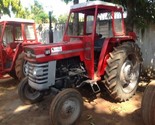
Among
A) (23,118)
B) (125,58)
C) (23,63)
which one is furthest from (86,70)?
(23,63)

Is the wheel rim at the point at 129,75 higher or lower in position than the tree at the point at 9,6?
lower

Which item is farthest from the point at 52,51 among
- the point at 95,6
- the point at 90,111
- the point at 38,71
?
the point at 90,111

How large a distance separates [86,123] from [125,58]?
178 cm

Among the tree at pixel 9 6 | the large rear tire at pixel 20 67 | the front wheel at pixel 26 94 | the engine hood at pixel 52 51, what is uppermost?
the tree at pixel 9 6

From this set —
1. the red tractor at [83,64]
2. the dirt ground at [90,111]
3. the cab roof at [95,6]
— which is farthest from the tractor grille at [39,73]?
the cab roof at [95,6]

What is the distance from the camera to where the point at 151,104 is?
365cm

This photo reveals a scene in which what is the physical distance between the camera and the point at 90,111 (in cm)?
484

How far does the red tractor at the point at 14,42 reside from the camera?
22.6 ft

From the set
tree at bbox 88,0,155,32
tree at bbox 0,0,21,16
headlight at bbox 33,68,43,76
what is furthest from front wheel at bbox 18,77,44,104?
tree at bbox 0,0,21,16

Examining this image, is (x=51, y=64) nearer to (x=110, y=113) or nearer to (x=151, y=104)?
(x=110, y=113)

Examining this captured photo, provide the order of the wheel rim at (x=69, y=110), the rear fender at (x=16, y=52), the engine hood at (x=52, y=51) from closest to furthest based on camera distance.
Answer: the wheel rim at (x=69, y=110) → the engine hood at (x=52, y=51) → the rear fender at (x=16, y=52)

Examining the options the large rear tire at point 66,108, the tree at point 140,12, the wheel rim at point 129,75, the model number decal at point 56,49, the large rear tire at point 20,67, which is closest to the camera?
the large rear tire at point 66,108

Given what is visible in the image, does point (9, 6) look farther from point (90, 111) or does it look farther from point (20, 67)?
point (90, 111)

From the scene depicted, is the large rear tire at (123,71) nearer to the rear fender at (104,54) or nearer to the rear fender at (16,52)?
the rear fender at (104,54)
